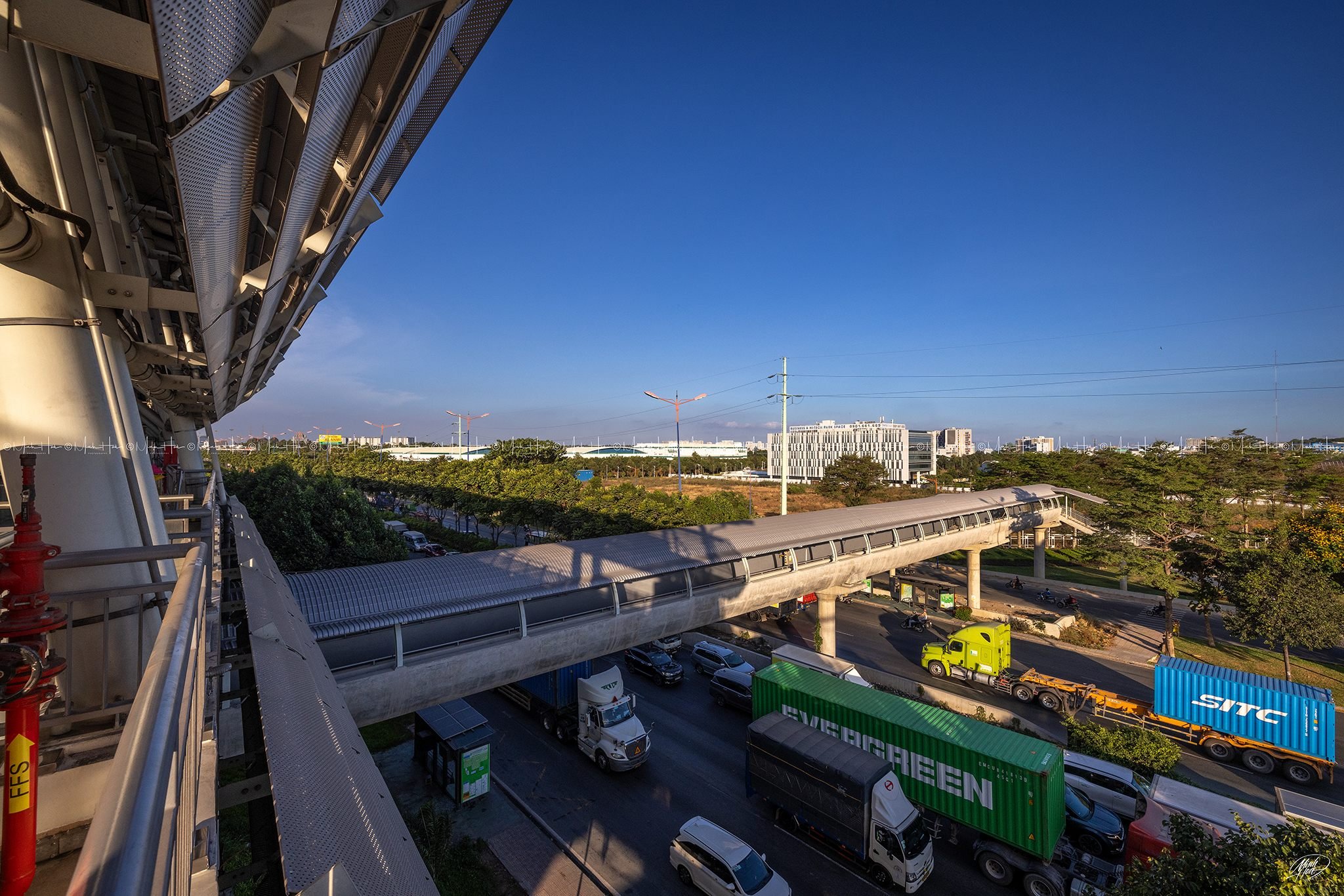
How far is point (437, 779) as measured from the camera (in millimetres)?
11508

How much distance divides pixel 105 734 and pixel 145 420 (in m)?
17.3

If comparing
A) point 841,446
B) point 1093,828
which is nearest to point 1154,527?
point 1093,828

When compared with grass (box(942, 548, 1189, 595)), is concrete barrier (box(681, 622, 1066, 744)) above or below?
above

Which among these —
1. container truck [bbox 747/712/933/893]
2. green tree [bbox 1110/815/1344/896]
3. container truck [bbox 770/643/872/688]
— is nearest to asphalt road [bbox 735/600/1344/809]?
container truck [bbox 770/643/872/688]

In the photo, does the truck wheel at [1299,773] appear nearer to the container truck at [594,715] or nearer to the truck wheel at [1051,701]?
the truck wheel at [1051,701]

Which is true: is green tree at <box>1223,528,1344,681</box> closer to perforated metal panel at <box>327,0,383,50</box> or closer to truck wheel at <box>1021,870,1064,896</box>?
truck wheel at <box>1021,870,1064,896</box>

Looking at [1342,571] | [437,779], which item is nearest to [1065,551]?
[1342,571]

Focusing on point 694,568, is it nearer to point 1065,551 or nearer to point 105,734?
point 105,734

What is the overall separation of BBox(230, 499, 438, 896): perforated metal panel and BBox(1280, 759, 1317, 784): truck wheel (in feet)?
60.4

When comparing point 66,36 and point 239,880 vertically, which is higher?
point 66,36

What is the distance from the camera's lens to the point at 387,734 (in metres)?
13.5

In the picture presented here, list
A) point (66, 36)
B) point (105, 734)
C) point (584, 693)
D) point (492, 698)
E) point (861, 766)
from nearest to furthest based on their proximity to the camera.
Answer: point (66, 36) → point (105, 734) → point (861, 766) → point (584, 693) → point (492, 698)

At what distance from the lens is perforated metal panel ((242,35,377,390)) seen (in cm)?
339

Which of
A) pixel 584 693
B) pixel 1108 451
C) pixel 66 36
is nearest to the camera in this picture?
pixel 66 36
